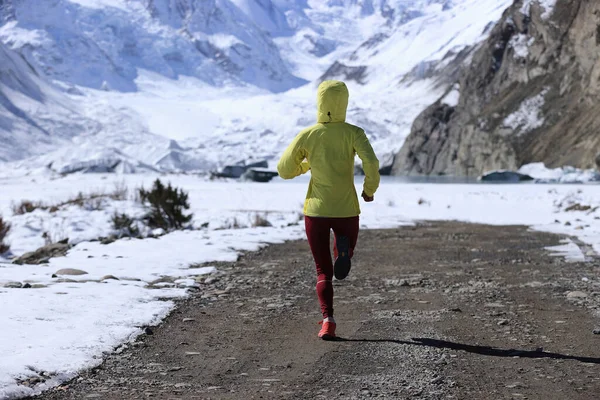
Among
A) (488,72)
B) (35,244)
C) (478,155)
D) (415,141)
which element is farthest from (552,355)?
(415,141)

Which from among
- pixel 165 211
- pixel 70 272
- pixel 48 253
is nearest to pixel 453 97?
pixel 165 211

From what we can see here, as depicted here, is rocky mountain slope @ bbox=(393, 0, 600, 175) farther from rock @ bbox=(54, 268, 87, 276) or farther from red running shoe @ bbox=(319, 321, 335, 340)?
red running shoe @ bbox=(319, 321, 335, 340)

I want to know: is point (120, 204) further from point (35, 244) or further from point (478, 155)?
point (478, 155)

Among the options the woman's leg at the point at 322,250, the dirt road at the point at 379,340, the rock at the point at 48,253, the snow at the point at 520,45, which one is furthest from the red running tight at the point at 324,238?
the snow at the point at 520,45

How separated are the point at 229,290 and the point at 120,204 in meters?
12.5

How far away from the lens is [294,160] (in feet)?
19.3

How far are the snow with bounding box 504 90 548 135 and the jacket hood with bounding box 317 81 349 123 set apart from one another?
7154cm

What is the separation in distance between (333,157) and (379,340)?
1.26 metres

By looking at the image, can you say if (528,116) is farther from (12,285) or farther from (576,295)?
(12,285)

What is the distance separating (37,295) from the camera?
6547 mm

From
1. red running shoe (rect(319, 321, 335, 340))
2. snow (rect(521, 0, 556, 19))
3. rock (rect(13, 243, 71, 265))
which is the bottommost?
red running shoe (rect(319, 321, 335, 340))

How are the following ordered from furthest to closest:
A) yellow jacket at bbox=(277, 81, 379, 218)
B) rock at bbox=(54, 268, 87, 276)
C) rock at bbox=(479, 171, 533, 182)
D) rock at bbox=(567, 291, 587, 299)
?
rock at bbox=(479, 171, 533, 182) < rock at bbox=(54, 268, 87, 276) < rock at bbox=(567, 291, 587, 299) < yellow jacket at bbox=(277, 81, 379, 218)

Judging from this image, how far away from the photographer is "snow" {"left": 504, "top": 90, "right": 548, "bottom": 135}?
247 ft

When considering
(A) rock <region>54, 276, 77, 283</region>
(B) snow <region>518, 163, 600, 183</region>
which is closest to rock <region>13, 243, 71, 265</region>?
(A) rock <region>54, 276, 77, 283</region>
